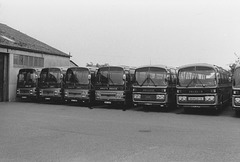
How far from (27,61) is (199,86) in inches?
610

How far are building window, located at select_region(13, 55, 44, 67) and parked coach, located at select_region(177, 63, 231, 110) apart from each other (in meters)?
13.9

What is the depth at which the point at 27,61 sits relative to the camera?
2486 centimetres

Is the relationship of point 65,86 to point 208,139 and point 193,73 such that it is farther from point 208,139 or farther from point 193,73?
point 208,139

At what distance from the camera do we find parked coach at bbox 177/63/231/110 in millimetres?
14602

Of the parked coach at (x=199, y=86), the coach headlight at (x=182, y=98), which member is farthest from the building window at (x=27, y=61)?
the coach headlight at (x=182, y=98)

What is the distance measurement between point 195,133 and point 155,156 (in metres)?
3.45

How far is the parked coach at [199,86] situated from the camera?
14602 millimetres

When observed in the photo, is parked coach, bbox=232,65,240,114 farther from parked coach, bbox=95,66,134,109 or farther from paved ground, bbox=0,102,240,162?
parked coach, bbox=95,66,134,109

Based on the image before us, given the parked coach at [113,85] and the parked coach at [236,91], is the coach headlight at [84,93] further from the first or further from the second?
the parked coach at [236,91]

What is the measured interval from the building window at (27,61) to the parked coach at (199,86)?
45.6 feet

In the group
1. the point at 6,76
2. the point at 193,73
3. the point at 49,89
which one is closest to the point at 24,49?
the point at 6,76

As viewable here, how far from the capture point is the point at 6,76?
2284 cm

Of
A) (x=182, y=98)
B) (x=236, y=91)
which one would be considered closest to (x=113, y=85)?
(x=182, y=98)

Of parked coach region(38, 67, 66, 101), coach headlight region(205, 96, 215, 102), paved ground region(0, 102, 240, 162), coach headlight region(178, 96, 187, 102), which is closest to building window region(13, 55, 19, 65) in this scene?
parked coach region(38, 67, 66, 101)
